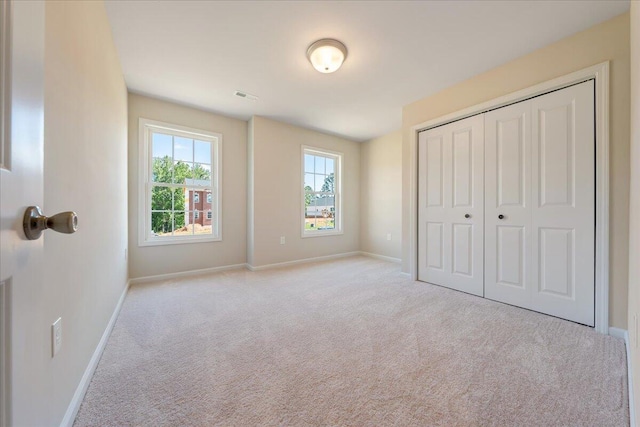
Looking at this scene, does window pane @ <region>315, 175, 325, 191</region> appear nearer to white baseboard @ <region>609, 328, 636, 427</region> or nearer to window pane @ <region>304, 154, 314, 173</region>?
window pane @ <region>304, 154, 314, 173</region>

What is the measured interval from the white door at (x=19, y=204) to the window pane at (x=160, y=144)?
3.30 metres

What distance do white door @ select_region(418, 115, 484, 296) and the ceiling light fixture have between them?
5.16 ft

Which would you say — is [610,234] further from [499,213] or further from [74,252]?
[74,252]

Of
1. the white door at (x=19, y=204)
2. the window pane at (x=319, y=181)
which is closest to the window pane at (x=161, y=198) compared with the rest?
the window pane at (x=319, y=181)

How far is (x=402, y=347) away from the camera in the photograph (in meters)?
1.79

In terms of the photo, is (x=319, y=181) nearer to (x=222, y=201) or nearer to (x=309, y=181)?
(x=309, y=181)

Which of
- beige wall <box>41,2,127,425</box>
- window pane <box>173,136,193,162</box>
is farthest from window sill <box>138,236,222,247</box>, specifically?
beige wall <box>41,2,127,425</box>

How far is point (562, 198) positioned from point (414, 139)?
5.54 ft

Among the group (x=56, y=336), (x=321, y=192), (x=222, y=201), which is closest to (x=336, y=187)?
(x=321, y=192)

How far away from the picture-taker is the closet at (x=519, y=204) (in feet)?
6.97

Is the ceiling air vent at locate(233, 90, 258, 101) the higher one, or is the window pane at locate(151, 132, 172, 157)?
the ceiling air vent at locate(233, 90, 258, 101)

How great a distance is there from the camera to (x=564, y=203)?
2.20 meters

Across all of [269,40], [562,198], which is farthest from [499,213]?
[269,40]

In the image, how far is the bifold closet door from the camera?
82.7 inches
